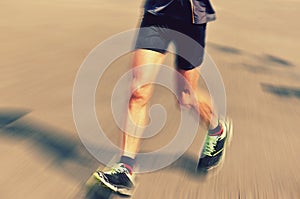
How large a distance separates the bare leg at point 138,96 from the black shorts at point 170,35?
0.07m

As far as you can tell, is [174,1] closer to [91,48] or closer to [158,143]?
[158,143]

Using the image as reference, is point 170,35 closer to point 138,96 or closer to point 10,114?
point 138,96

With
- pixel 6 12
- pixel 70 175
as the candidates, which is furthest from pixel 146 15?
pixel 6 12

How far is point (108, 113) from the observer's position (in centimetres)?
445

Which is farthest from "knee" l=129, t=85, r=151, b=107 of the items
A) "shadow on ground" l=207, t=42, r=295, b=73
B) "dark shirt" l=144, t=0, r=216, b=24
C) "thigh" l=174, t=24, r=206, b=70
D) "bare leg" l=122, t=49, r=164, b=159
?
"shadow on ground" l=207, t=42, r=295, b=73

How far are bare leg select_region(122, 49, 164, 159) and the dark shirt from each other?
0.29 m

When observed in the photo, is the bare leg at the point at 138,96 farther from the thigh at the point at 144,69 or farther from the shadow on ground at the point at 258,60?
the shadow on ground at the point at 258,60

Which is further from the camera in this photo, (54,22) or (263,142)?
(54,22)

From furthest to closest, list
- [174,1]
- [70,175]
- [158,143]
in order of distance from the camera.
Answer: [158,143] < [70,175] < [174,1]

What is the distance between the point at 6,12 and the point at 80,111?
6.10m

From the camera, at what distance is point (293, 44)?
29.0ft

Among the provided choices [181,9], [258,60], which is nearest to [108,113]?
[181,9]

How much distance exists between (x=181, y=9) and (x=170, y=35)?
20 cm

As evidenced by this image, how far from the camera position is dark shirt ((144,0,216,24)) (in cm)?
286
